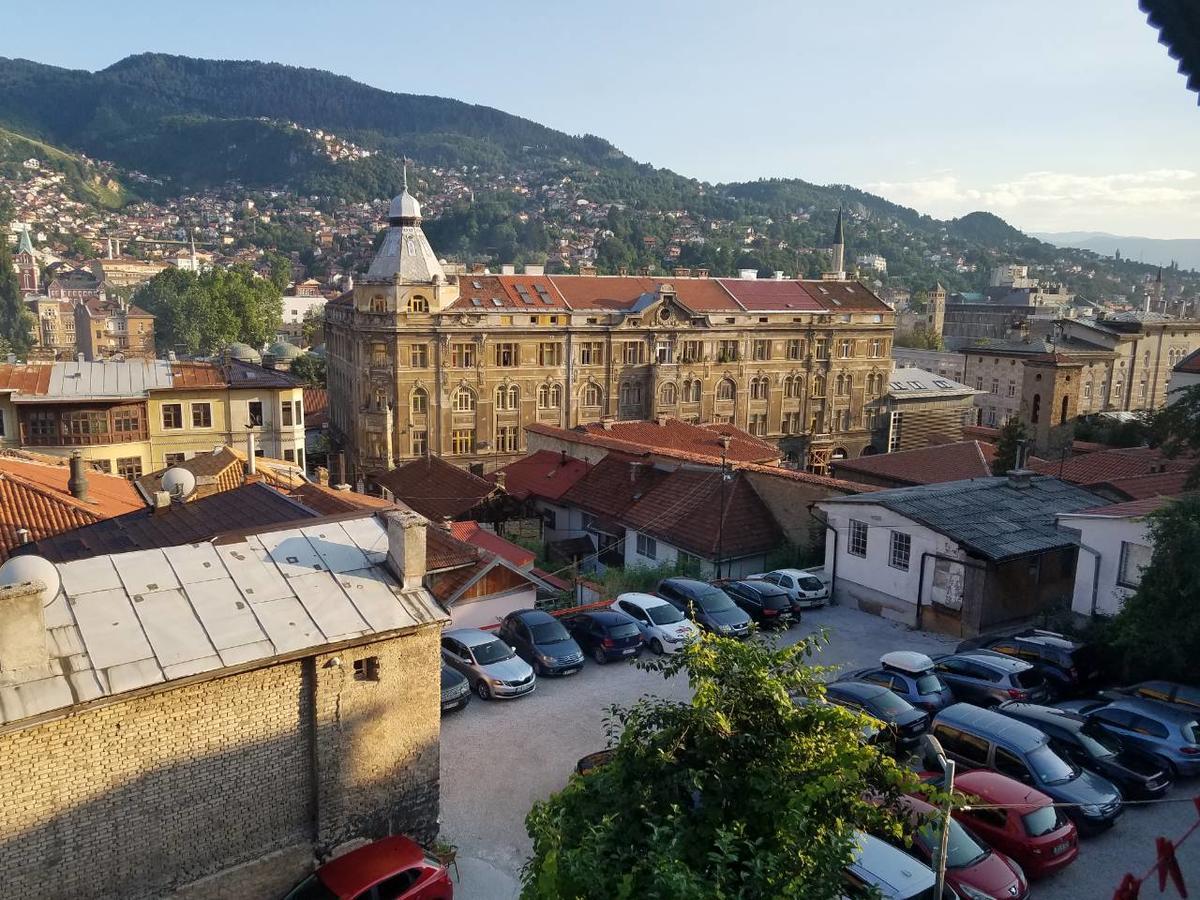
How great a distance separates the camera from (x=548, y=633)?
2009cm

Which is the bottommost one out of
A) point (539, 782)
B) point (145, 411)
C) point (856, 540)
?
point (539, 782)

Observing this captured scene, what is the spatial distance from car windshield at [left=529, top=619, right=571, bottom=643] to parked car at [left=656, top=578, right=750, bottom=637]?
300cm

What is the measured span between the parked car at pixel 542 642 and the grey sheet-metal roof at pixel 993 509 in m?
9.70

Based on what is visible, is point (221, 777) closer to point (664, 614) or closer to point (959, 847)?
point (959, 847)

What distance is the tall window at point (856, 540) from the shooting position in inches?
975

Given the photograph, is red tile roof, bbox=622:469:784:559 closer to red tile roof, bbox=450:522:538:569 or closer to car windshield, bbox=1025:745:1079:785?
red tile roof, bbox=450:522:538:569

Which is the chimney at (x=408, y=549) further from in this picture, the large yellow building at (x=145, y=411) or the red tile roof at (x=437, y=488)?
the large yellow building at (x=145, y=411)

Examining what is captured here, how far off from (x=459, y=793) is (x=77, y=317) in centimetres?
13227

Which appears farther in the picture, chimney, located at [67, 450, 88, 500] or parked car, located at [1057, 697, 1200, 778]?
chimney, located at [67, 450, 88, 500]

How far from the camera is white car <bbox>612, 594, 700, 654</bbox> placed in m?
20.7

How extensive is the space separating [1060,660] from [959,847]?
898 centimetres

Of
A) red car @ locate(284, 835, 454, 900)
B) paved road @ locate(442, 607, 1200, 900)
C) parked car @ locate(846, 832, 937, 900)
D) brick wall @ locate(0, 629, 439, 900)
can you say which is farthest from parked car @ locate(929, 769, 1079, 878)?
brick wall @ locate(0, 629, 439, 900)

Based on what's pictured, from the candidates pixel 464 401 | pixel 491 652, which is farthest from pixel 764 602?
pixel 464 401

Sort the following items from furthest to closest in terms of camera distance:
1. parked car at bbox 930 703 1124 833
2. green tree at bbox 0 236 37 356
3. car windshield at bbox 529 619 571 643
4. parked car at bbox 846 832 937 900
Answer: green tree at bbox 0 236 37 356, car windshield at bbox 529 619 571 643, parked car at bbox 930 703 1124 833, parked car at bbox 846 832 937 900
